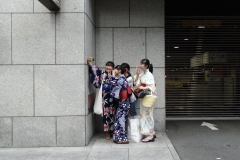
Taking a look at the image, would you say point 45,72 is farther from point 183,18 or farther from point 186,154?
point 183,18

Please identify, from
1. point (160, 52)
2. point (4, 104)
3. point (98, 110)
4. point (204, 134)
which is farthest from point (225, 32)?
point (4, 104)

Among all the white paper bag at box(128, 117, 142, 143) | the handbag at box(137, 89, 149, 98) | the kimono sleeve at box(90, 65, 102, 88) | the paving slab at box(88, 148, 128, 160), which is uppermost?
the kimono sleeve at box(90, 65, 102, 88)

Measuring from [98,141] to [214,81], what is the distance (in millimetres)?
5022

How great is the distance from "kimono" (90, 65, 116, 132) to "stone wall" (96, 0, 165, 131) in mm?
1087

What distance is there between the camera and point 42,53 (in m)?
6.84

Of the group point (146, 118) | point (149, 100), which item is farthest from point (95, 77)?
point (146, 118)

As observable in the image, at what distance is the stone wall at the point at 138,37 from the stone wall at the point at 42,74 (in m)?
1.71

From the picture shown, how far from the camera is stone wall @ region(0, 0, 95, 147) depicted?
268 inches

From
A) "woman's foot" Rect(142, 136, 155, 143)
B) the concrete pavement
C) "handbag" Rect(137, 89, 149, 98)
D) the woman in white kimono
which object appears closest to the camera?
the concrete pavement

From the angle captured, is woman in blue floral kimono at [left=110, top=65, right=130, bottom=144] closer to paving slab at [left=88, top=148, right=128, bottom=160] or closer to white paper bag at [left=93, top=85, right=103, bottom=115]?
white paper bag at [left=93, top=85, right=103, bottom=115]

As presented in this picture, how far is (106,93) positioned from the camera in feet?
24.0

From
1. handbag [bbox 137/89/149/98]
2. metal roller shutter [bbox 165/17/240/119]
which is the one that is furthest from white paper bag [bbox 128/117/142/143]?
metal roller shutter [bbox 165/17/240/119]

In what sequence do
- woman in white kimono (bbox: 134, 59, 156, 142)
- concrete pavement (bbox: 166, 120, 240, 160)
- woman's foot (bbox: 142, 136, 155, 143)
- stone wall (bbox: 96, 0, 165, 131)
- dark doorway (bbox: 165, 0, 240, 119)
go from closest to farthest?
concrete pavement (bbox: 166, 120, 240, 160) → woman in white kimono (bbox: 134, 59, 156, 142) → woman's foot (bbox: 142, 136, 155, 143) → stone wall (bbox: 96, 0, 165, 131) → dark doorway (bbox: 165, 0, 240, 119)

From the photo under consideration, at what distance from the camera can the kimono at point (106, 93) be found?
7.26 meters
